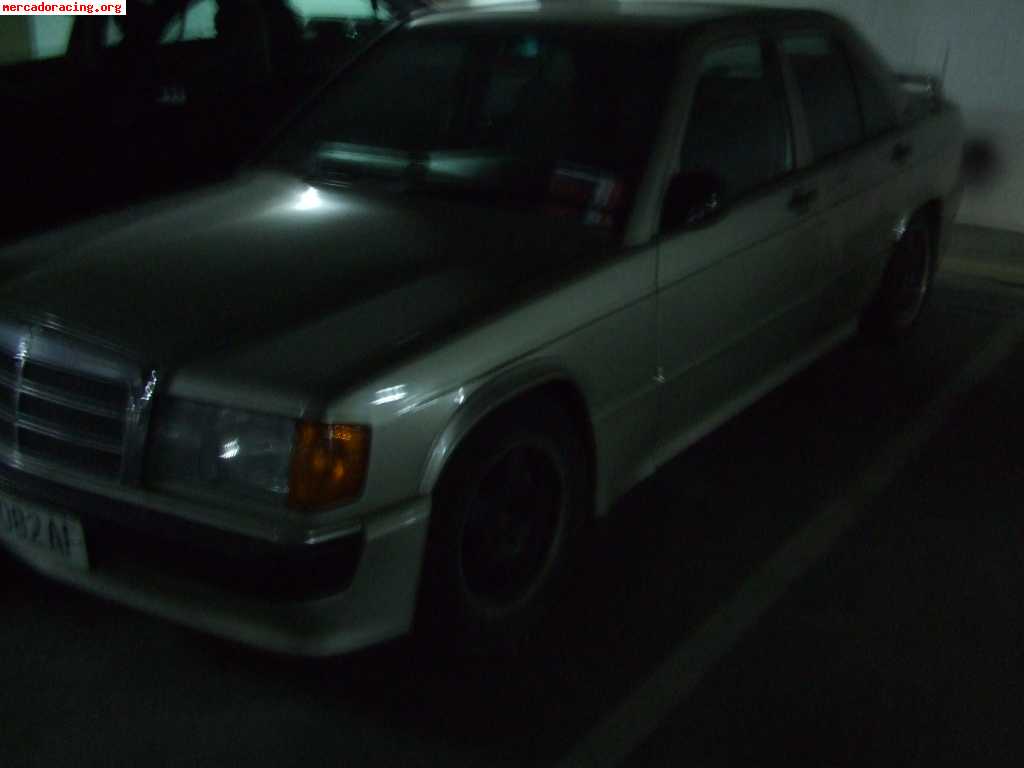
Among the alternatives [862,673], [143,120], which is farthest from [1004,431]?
[143,120]

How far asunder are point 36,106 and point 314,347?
3.62 m

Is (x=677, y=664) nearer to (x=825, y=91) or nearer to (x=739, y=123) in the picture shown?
(x=739, y=123)

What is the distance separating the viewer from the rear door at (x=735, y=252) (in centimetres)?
371

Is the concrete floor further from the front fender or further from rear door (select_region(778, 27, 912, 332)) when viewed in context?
rear door (select_region(778, 27, 912, 332))

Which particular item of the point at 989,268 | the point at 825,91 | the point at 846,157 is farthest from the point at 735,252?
the point at 989,268

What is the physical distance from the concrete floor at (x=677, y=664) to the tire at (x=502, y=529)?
13 centimetres

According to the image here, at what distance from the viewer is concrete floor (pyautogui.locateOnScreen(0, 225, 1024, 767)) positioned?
115 inches

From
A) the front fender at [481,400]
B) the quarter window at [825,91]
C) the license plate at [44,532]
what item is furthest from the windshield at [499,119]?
the license plate at [44,532]

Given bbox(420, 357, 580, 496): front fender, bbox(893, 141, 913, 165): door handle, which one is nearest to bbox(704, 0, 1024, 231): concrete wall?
bbox(893, 141, 913, 165): door handle

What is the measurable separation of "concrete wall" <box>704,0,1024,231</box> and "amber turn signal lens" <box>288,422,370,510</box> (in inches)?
242

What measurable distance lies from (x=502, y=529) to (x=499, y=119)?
4.64 feet

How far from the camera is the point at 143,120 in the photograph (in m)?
6.04

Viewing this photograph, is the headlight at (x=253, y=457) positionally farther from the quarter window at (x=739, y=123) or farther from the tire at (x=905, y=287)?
the tire at (x=905, y=287)

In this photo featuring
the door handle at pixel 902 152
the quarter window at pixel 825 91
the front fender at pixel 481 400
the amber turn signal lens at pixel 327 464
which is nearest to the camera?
the amber turn signal lens at pixel 327 464
